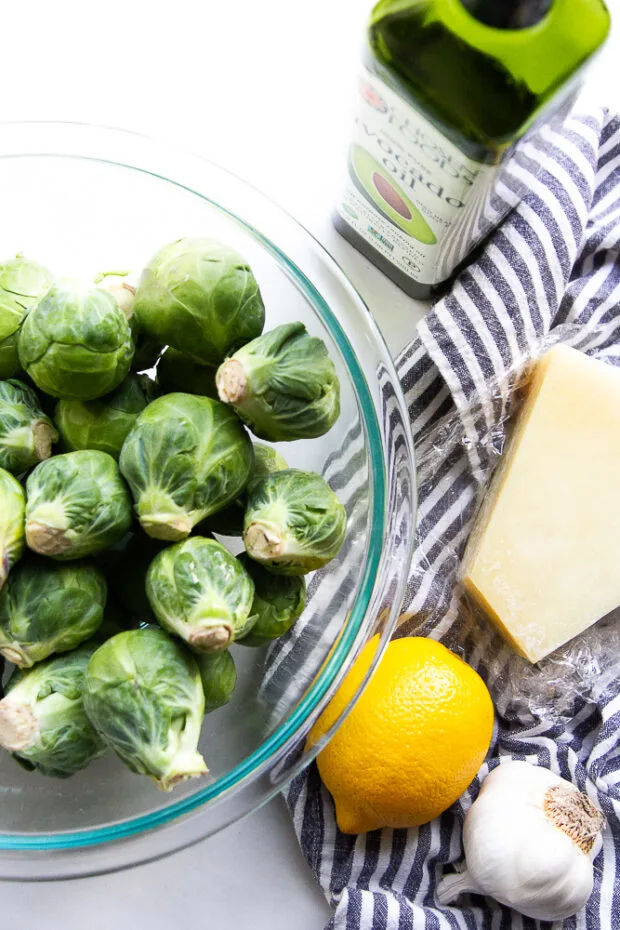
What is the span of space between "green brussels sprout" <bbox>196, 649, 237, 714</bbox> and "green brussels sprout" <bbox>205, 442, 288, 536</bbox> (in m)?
0.10

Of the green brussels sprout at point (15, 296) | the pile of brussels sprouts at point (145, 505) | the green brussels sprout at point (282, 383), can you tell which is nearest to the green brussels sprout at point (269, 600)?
the pile of brussels sprouts at point (145, 505)

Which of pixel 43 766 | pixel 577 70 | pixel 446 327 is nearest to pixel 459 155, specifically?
pixel 577 70

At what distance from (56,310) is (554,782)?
0.63 meters

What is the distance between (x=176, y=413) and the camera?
0.58 meters

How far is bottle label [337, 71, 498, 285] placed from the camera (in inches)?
27.1

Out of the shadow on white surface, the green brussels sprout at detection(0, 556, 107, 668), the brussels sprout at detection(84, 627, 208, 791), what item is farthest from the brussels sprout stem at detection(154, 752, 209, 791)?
the shadow on white surface

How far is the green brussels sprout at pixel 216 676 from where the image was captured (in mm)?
603

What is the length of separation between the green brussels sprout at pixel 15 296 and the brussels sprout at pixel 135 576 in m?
0.16

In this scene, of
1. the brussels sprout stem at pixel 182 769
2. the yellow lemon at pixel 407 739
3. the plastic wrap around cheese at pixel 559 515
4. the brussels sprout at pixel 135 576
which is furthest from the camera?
the plastic wrap around cheese at pixel 559 515

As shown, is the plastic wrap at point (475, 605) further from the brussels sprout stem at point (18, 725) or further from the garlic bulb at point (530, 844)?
the brussels sprout stem at point (18, 725)

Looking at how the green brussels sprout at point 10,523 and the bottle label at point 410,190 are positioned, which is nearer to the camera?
the green brussels sprout at point 10,523

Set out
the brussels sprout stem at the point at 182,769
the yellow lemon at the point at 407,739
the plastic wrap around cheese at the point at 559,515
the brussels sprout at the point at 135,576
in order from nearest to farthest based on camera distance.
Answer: the brussels sprout stem at the point at 182,769, the brussels sprout at the point at 135,576, the yellow lemon at the point at 407,739, the plastic wrap around cheese at the point at 559,515

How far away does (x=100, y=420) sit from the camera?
63 cm

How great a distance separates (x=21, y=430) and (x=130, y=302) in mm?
128
